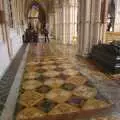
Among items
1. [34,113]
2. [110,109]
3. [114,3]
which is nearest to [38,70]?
[34,113]

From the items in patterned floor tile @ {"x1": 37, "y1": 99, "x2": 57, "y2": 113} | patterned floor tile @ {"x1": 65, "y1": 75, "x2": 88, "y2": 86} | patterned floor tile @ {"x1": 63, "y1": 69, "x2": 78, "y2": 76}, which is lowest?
patterned floor tile @ {"x1": 37, "y1": 99, "x2": 57, "y2": 113}

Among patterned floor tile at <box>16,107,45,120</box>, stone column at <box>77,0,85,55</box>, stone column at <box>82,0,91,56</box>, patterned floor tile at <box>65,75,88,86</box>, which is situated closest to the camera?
patterned floor tile at <box>16,107,45,120</box>

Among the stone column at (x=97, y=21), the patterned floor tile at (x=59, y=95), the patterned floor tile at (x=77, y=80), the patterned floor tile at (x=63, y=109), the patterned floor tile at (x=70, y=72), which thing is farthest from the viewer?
the stone column at (x=97, y=21)

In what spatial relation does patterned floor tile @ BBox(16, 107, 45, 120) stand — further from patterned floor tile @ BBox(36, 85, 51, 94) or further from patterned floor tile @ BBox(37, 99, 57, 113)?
patterned floor tile @ BBox(36, 85, 51, 94)

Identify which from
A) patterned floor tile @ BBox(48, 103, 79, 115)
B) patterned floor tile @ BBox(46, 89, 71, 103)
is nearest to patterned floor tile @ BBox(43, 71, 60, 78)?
patterned floor tile @ BBox(46, 89, 71, 103)

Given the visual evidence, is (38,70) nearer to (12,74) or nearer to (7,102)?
(12,74)

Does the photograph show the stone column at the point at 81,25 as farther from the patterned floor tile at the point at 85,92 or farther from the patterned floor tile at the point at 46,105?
the patterned floor tile at the point at 46,105

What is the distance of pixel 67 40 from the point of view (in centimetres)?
1047

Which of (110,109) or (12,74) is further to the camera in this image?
(12,74)

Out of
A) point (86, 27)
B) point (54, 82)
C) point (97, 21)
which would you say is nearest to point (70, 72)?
point (54, 82)

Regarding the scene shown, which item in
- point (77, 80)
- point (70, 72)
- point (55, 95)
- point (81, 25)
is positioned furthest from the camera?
point (81, 25)

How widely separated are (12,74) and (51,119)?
2.15 meters

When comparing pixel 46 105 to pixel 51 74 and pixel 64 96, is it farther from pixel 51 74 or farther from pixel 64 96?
pixel 51 74

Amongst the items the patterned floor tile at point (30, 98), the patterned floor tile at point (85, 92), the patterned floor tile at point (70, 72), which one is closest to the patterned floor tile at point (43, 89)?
the patterned floor tile at point (30, 98)
